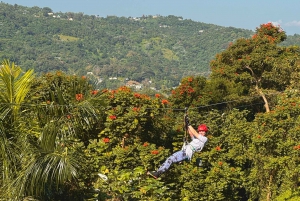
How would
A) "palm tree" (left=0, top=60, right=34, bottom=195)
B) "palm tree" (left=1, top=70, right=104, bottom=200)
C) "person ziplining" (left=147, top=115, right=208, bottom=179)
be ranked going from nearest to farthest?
"palm tree" (left=1, top=70, right=104, bottom=200)
"palm tree" (left=0, top=60, right=34, bottom=195)
"person ziplining" (left=147, top=115, right=208, bottom=179)

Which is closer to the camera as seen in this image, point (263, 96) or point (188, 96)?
point (188, 96)

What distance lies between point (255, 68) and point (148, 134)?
31.8 ft

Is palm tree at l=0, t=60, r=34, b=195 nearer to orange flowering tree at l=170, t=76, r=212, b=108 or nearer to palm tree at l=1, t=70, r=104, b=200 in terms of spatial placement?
palm tree at l=1, t=70, r=104, b=200

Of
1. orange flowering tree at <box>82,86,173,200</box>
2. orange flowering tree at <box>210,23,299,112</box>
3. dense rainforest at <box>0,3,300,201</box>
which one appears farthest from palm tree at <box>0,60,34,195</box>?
orange flowering tree at <box>210,23,299,112</box>

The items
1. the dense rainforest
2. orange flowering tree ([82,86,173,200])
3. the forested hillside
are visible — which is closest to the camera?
the dense rainforest

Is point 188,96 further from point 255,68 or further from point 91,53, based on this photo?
Answer: point 91,53

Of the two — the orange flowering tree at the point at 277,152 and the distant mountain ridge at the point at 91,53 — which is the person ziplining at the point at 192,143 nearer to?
the orange flowering tree at the point at 277,152

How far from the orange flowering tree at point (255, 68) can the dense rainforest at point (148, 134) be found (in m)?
0.05

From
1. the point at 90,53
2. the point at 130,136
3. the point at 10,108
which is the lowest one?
the point at 130,136

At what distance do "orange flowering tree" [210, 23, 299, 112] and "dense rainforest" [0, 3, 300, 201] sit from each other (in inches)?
1.9

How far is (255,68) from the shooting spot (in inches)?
712

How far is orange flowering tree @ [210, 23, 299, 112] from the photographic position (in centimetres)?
1719

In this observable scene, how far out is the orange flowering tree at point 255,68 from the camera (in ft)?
56.4

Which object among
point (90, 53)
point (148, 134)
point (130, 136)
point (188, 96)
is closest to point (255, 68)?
point (188, 96)
